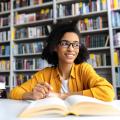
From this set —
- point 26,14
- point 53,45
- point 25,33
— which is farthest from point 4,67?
point 53,45

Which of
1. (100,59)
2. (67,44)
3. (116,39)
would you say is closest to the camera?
(67,44)

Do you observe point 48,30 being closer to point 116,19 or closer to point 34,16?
point 34,16

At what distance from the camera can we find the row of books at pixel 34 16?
336 cm

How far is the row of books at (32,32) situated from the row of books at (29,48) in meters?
0.13

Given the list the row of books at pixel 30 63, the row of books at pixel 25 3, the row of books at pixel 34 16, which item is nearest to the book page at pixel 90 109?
the row of books at pixel 30 63

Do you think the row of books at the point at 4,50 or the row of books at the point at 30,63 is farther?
the row of books at the point at 4,50

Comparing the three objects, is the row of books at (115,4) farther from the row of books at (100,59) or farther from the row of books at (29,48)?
the row of books at (29,48)

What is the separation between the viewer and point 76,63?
1496 millimetres

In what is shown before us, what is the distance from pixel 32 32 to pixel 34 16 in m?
0.27

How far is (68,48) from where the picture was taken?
52.4 inches

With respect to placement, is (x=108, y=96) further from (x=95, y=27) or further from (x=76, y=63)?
(x=95, y=27)

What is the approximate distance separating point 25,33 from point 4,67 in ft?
2.23

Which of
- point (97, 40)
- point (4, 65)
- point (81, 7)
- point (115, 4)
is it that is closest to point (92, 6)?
point (81, 7)

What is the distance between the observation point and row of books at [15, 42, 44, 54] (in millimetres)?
3377
